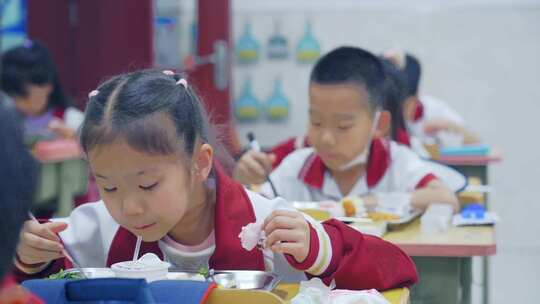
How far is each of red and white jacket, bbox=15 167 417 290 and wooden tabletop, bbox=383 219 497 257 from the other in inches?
16.6

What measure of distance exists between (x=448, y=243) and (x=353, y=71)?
700mm

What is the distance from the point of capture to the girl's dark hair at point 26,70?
14.7 ft

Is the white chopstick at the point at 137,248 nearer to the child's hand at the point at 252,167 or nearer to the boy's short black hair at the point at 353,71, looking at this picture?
the child's hand at the point at 252,167

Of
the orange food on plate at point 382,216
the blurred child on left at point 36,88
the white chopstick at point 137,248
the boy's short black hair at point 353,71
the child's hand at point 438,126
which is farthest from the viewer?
the blurred child on left at point 36,88

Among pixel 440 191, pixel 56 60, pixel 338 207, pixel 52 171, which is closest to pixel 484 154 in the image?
pixel 440 191

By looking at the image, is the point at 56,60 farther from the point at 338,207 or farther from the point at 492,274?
the point at 338,207

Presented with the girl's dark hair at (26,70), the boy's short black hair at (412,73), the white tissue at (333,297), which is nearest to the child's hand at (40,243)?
the white tissue at (333,297)

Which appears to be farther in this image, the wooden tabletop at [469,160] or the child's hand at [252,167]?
the wooden tabletop at [469,160]

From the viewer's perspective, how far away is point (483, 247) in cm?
192

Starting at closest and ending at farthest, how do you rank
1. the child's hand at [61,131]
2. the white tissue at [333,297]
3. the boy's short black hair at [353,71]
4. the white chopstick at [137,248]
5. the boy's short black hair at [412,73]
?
1. the white tissue at [333,297]
2. the white chopstick at [137,248]
3. the boy's short black hair at [353,71]
4. the boy's short black hair at [412,73]
5. the child's hand at [61,131]

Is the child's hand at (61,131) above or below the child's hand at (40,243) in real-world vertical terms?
below

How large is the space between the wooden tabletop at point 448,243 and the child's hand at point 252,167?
0.49 m

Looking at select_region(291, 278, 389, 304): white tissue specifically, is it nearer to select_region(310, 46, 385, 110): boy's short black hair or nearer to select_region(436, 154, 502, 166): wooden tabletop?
select_region(310, 46, 385, 110): boy's short black hair

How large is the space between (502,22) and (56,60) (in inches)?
111
